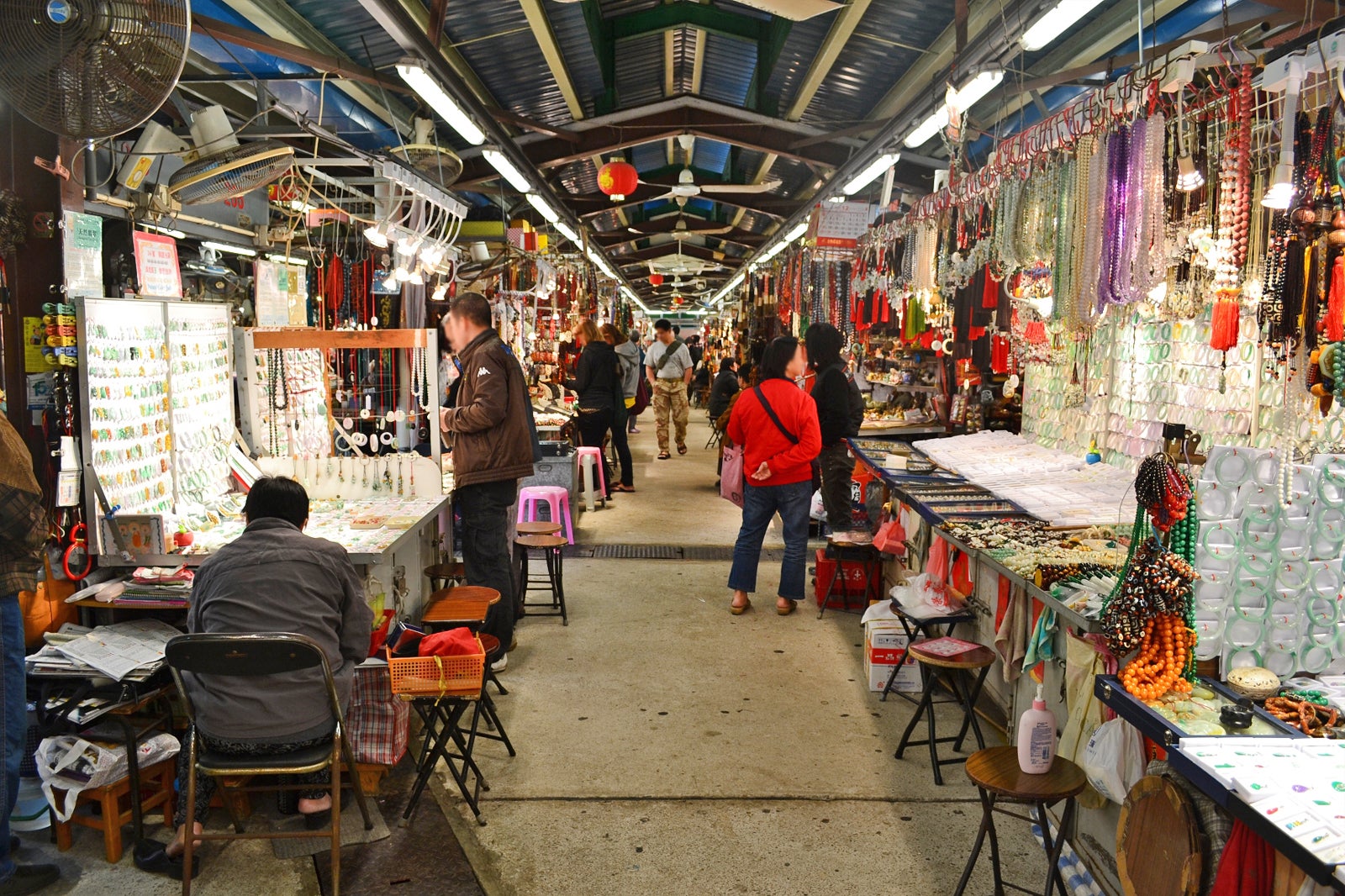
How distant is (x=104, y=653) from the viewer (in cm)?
359

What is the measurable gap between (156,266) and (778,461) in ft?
11.0

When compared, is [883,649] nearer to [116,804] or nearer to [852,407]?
[852,407]

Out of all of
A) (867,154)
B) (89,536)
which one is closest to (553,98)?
(867,154)

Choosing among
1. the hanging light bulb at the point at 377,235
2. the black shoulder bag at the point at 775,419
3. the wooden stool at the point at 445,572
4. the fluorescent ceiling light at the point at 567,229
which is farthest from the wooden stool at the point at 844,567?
the fluorescent ceiling light at the point at 567,229

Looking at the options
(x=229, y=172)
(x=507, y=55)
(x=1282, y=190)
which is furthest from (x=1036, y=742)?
(x=507, y=55)

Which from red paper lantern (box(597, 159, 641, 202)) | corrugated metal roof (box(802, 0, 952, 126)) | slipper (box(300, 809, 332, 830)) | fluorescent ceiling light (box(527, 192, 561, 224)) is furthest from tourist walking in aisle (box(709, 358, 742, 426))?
slipper (box(300, 809, 332, 830))

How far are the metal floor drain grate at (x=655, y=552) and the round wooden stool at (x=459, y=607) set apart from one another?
2935 mm

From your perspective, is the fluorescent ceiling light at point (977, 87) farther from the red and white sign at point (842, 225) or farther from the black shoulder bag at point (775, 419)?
the red and white sign at point (842, 225)

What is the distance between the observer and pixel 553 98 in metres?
7.71

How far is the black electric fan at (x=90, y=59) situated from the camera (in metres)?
2.76

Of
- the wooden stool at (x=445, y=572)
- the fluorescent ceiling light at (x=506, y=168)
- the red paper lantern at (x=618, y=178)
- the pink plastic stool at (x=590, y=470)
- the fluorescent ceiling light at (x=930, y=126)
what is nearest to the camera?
the wooden stool at (x=445, y=572)

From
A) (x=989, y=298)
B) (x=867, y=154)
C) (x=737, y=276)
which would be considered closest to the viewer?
(x=989, y=298)

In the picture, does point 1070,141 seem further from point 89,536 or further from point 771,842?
point 89,536

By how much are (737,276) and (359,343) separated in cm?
1743
